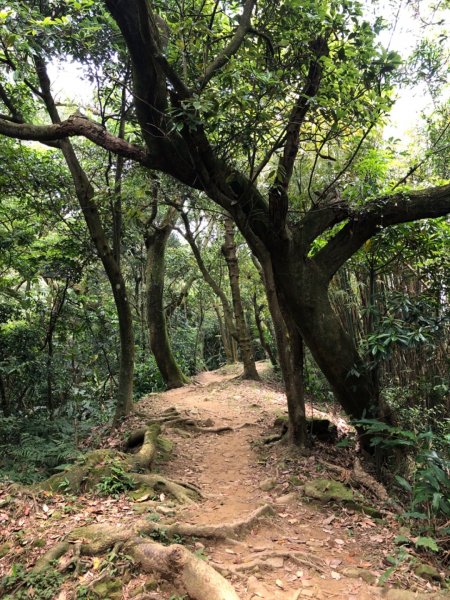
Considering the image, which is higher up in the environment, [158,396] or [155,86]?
[155,86]

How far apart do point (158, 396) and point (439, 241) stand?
7.24 m

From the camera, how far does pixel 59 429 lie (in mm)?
7172

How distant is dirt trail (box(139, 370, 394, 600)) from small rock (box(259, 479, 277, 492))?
0.04ft

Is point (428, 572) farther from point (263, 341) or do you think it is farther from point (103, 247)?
point (263, 341)

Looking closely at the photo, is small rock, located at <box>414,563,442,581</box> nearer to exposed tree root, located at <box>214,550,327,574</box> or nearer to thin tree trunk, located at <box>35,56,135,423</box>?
exposed tree root, located at <box>214,550,327,574</box>

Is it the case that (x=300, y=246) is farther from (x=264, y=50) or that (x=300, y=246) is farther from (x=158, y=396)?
(x=158, y=396)

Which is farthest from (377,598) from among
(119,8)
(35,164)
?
(35,164)

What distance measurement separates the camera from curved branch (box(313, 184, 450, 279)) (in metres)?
5.52

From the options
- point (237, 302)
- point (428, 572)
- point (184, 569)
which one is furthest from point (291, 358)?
point (237, 302)

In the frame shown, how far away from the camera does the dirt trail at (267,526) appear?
3.19 m

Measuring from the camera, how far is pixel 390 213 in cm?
562

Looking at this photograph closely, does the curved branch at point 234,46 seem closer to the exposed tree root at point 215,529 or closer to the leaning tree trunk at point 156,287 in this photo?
the exposed tree root at point 215,529

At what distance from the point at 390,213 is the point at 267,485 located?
12.8 ft

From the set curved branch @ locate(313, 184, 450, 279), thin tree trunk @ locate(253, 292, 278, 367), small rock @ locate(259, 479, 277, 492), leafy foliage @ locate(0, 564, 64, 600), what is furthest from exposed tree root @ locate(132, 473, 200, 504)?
thin tree trunk @ locate(253, 292, 278, 367)
